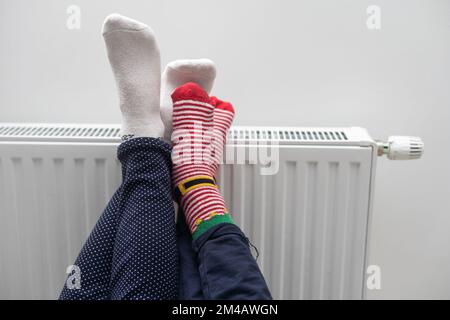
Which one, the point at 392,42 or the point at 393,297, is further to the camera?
the point at 393,297

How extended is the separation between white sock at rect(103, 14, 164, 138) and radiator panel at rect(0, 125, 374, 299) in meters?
0.08

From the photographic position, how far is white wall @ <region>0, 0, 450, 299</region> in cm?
70

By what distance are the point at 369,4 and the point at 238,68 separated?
0.23 meters

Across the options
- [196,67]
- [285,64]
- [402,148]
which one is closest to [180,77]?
[196,67]

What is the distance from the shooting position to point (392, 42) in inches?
27.8

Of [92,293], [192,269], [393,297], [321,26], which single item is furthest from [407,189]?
[92,293]

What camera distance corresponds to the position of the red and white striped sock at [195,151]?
0.56m

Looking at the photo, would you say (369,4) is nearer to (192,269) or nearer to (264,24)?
(264,24)

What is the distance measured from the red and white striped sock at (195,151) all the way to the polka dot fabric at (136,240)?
0.03 m

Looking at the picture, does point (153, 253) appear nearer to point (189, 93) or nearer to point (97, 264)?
point (97, 264)

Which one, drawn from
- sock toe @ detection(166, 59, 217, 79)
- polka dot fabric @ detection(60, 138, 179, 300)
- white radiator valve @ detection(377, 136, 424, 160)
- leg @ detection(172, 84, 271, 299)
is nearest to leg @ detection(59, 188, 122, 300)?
polka dot fabric @ detection(60, 138, 179, 300)

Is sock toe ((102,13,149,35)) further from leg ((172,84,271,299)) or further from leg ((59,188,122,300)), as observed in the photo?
leg ((59,188,122,300))

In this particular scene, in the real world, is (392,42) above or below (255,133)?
above
